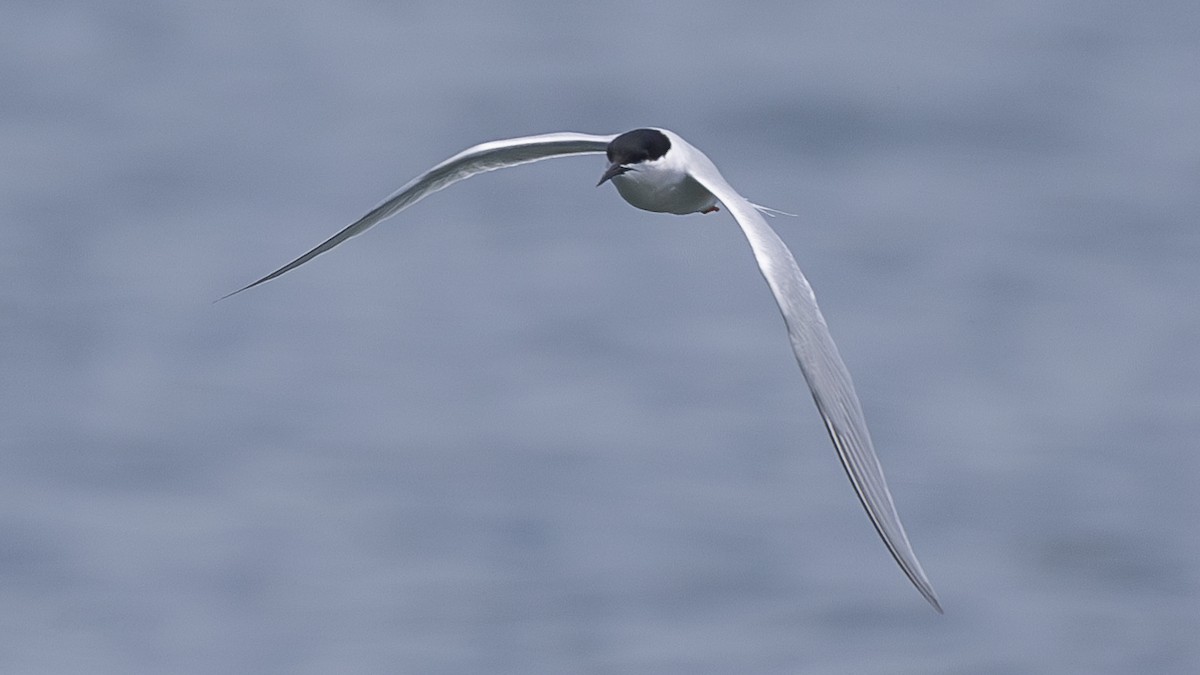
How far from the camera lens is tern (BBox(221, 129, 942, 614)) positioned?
544 centimetres

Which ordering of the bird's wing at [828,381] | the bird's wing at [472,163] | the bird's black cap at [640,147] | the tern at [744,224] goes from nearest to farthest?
the bird's wing at [828,381] < the tern at [744,224] < the bird's black cap at [640,147] < the bird's wing at [472,163]

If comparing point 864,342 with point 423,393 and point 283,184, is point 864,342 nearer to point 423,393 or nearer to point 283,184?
point 423,393

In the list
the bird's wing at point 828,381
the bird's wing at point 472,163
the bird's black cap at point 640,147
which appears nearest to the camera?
the bird's wing at point 828,381

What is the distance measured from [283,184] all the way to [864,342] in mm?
6128

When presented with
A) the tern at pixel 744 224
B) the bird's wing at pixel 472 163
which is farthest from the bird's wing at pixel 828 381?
the bird's wing at pixel 472 163

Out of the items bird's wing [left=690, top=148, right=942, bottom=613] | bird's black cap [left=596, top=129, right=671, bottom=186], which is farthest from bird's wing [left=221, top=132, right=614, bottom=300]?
bird's wing [left=690, top=148, right=942, bottom=613]

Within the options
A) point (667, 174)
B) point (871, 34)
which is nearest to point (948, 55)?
point (871, 34)

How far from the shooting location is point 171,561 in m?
12.4

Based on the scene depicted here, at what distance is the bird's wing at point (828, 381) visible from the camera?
532cm

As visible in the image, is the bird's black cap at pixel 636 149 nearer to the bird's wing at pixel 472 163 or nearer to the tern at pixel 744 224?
the tern at pixel 744 224

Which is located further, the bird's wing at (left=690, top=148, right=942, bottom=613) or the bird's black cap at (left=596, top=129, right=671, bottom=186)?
the bird's black cap at (left=596, top=129, right=671, bottom=186)

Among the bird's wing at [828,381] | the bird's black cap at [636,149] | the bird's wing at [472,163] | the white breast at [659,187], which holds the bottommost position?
the bird's wing at [828,381]

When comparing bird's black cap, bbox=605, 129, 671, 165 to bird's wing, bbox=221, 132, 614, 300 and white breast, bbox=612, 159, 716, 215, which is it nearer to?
white breast, bbox=612, 159, 716, 215

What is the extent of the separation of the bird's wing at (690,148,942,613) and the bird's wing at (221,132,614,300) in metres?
0.81
